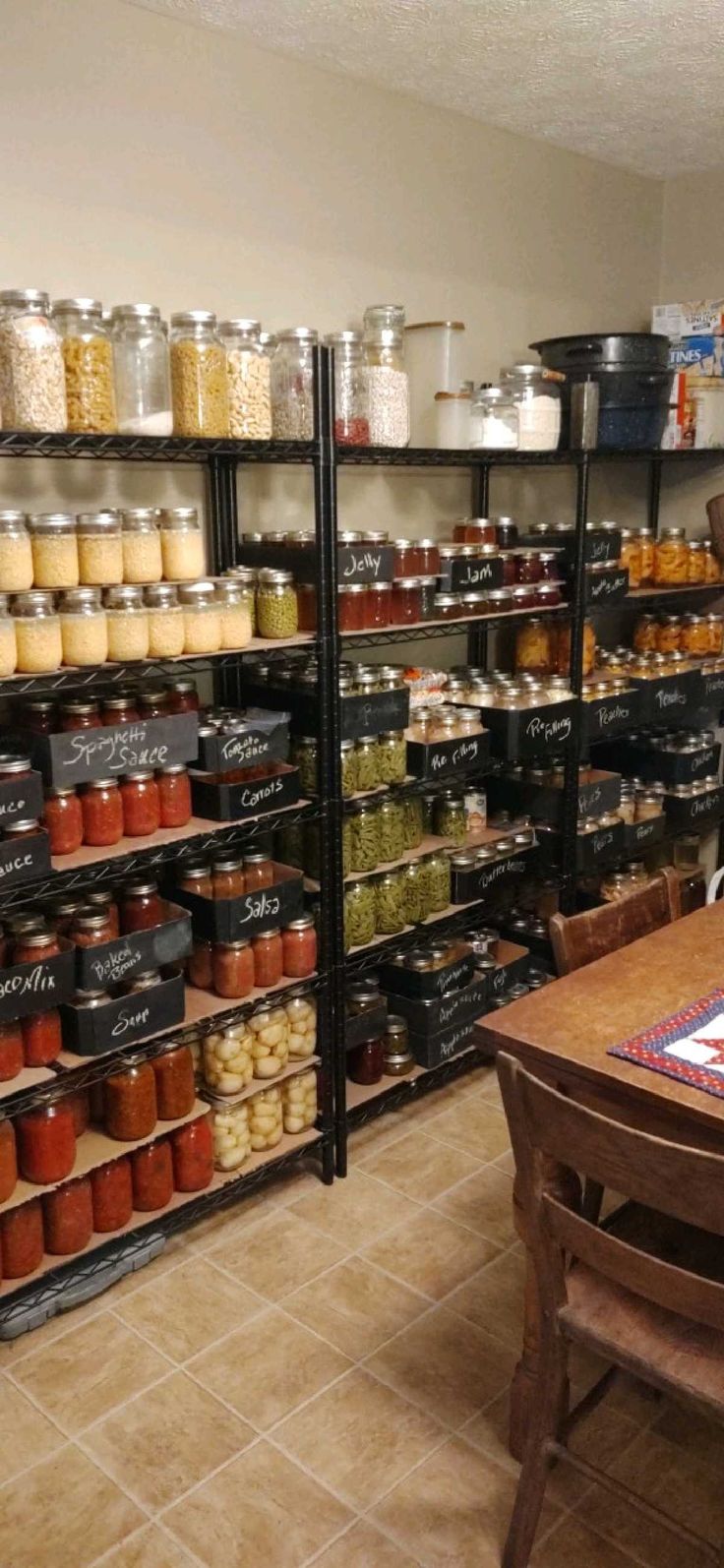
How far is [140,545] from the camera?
2.22 meters

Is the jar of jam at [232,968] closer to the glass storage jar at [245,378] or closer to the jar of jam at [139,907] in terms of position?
the jar of jam at [139,907]

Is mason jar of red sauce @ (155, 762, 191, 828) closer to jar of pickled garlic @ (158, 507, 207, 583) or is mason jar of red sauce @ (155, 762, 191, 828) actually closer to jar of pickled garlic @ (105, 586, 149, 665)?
jar of pickled garlic @ (105, 586, 149, 665)

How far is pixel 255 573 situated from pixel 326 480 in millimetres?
245

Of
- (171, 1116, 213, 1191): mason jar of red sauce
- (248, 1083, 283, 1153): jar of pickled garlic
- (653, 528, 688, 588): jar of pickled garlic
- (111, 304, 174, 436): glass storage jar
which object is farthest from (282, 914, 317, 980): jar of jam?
(653, 528, 688, 588): jar of pickled garlic

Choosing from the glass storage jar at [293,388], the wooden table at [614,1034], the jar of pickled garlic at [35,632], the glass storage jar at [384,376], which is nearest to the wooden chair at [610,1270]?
the wooden table at [614,1034]

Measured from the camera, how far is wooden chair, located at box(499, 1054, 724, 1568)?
1.39 m

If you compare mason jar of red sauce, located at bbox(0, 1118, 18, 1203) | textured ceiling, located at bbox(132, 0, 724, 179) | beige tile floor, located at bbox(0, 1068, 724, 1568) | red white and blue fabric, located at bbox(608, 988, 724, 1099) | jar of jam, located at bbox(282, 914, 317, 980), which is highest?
textured ceiling, located at bbox(132, 0, 724, 179)

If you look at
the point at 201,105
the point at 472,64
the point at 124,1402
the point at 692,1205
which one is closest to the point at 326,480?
the point at 201,105

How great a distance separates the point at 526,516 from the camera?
3629 millimetres

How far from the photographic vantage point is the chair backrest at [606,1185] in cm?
137

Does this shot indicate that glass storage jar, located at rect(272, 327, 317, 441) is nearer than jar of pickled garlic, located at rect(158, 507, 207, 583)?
No

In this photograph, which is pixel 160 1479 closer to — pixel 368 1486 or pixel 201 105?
pixel 368 1486

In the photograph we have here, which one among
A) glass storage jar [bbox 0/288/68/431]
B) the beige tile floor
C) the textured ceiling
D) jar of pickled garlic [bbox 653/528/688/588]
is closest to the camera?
the beige tile floor

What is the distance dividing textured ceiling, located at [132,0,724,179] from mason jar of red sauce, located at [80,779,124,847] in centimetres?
158
